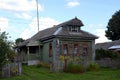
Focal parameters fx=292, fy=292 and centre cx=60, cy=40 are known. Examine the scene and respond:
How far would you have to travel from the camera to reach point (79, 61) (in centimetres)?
3111

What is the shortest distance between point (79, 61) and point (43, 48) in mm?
14614

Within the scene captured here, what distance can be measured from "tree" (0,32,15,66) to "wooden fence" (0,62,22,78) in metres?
0.58

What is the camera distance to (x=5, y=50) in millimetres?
26719

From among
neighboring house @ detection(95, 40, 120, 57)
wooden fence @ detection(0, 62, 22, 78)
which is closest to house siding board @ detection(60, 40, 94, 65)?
neighboring house @ detection(95, 40, 120, 57)

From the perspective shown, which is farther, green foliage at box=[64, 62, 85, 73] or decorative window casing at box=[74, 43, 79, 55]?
decorative window casing at box=[74, 43, 79, 55]

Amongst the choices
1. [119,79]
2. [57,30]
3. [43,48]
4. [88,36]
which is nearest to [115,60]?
[88,36]

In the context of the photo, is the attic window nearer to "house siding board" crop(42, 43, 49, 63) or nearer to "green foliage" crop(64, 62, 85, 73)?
"house siding board" crop(42, 43, 49, 63)

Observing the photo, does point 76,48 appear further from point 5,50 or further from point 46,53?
point 5,50

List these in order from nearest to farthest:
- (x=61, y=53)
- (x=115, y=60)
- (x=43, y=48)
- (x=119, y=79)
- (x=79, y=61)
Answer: (x=119, y=79)
(x=79, y=61)
(x=115, y=60)
(x=61, y=53)
(x=43, y=48)

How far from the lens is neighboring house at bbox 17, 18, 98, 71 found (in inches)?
1598

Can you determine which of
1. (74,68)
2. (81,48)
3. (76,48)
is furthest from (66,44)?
(74,68)

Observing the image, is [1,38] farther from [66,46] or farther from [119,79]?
[66,46]

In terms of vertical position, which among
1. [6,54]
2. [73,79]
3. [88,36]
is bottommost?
[73,79]

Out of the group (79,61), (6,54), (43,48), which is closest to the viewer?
(6,54)
